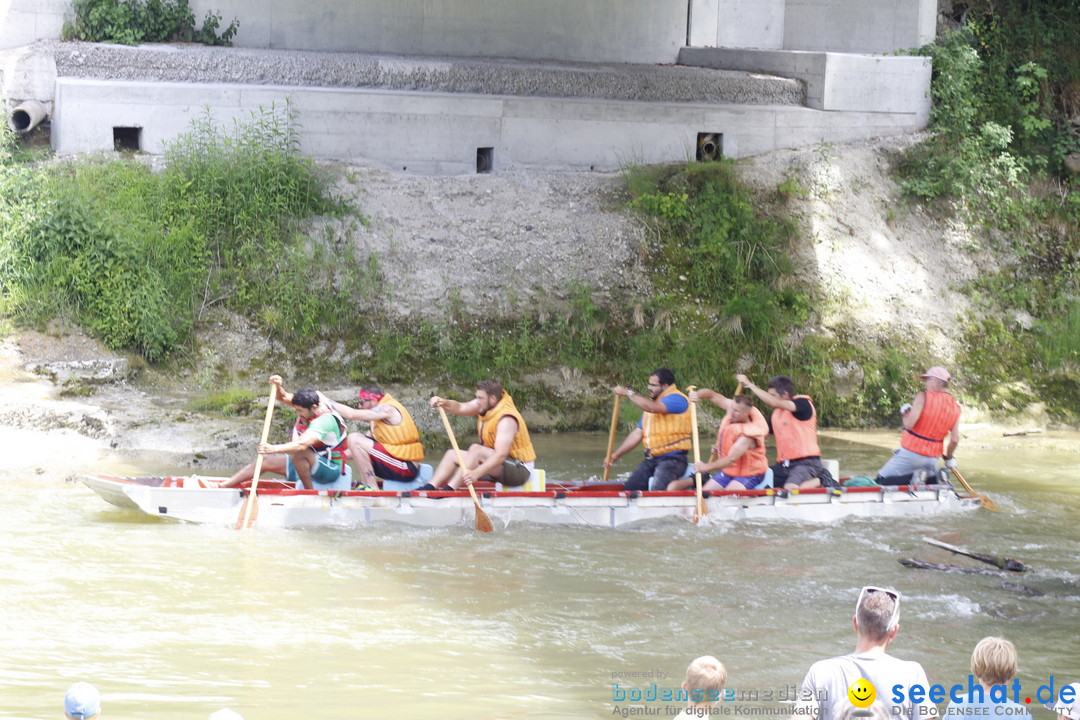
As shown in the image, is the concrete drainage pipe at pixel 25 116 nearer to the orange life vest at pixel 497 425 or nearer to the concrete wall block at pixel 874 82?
the orange life vest at pixel 497 425

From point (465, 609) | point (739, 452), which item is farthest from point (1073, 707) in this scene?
point (739, 452)

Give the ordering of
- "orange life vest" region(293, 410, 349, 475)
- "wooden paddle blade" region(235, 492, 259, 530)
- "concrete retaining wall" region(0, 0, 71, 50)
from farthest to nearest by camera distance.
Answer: "concrete retaining wall" region(0, 0, 71, 50) → "orange life vest" region(293, 410, 349, 475) → "wooden paddle blade" region(235, 492, 259, 530)

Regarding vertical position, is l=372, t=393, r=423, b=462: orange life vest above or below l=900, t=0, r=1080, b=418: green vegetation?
below

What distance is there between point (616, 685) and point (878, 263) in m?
11.3

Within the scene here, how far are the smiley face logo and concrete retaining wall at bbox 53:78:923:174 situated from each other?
13.0 metres

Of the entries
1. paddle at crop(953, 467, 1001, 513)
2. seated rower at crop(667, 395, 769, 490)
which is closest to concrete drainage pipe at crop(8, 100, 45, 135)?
seated rower at crop(667, 395, 769, 490)

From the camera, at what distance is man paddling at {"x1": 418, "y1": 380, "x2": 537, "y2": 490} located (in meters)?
10.2

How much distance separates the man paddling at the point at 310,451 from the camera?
9.73 metres

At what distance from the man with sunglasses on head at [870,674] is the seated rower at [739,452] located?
6073mm

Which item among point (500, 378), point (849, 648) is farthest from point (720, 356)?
point (849, 648)

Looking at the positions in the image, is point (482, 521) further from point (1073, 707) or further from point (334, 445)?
point (1073, 707)

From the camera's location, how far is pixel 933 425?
1095cm

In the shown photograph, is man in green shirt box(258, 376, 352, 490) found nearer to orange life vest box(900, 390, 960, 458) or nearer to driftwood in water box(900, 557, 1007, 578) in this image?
driftwood in water box(900, 557, 1007, 578)

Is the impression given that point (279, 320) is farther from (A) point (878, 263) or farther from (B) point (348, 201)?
(A) point (878, 263)
